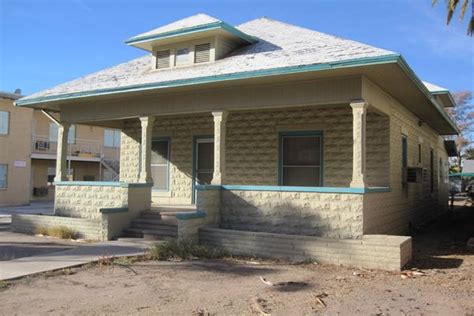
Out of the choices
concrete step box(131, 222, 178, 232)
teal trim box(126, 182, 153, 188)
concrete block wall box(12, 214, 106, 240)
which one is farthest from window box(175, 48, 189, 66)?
concrete block wall box(12, 214, 106, 240)

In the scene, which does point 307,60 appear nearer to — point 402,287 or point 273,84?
point 273,84

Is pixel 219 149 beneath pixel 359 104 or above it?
beneath

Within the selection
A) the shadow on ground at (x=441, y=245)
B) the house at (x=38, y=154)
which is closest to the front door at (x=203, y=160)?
the shadow on ground at (x=441, y=245)

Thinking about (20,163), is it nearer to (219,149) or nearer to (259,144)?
(259,144)

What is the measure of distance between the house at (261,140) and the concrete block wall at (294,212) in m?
0.02

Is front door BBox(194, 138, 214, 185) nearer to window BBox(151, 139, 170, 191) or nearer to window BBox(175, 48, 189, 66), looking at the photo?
window BBox(151, 139, 170, 191)

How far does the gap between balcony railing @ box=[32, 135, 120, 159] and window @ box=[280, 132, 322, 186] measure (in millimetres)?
22833

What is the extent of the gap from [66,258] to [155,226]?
9.64 ft

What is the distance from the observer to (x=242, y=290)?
23.0ft

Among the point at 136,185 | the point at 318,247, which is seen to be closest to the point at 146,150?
the point at 136,185

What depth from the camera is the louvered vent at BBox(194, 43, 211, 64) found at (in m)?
12.9

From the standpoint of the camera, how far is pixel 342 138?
1245cm

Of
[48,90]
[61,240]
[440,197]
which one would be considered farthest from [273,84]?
[440,197]

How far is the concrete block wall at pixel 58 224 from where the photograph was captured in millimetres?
12164
